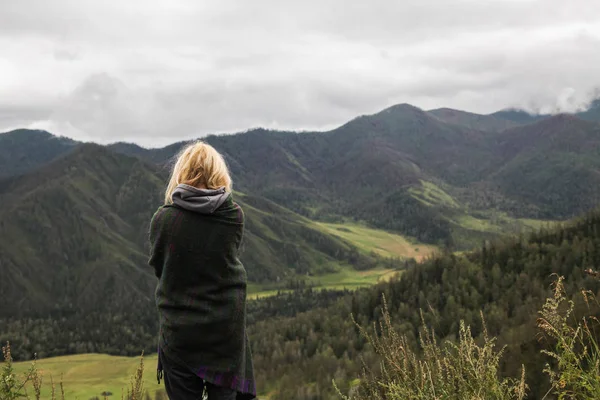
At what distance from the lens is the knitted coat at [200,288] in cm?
566

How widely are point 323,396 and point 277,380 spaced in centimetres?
2647

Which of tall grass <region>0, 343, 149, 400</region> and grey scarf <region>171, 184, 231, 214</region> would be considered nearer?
grey scarf <region>171, 184, 231, 214</region>

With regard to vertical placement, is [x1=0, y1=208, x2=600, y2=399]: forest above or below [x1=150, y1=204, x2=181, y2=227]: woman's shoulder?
below

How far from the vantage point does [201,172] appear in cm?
600

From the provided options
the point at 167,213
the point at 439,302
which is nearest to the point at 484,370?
the point at 167,213

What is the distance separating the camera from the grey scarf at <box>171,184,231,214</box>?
559 cm

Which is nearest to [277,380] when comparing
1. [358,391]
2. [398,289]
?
[398,289]

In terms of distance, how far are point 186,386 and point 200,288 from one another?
1.24 metres

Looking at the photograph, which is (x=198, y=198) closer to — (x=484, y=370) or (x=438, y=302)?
(x=484, y=370)

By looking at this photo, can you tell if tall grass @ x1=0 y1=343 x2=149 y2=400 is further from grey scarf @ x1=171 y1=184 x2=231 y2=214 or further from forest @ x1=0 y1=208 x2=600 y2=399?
forest @ x1=0 y1=208 x2=600 y2=399

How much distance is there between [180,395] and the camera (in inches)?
230

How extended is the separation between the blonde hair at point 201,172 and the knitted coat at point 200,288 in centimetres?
36

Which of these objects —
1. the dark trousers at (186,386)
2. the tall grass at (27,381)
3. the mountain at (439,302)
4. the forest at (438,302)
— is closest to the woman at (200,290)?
the dark trousers at (186,386)

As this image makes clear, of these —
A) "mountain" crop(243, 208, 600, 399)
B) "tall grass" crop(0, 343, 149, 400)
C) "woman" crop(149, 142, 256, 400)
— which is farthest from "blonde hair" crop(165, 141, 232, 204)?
"mountain" crop(243, 208, 600, 399)
